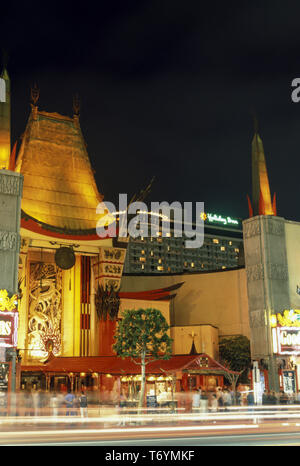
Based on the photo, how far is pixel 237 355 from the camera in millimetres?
54906

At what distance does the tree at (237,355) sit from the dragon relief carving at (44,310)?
15297mm

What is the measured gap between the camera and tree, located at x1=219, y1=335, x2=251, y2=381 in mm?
55000

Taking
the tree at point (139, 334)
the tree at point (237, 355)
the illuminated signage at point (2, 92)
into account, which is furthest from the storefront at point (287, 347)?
the illuminated signage at point (2, 92)

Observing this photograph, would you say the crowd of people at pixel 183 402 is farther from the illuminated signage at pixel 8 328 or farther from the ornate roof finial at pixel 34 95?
the ornate roof finial at pixel 34 95

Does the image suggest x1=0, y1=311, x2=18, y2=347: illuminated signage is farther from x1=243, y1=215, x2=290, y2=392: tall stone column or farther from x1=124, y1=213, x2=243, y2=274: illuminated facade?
x1=124, y1=213, x2=243, y2=274: illuminated facade

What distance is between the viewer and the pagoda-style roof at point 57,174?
54.2m

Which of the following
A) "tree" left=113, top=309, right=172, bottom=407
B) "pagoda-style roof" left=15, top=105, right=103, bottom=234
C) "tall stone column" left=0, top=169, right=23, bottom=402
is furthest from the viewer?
"pagoda-style roof" left=15, top=105, right=103, bottom=234

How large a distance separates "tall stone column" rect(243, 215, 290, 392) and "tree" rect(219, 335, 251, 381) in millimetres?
15269

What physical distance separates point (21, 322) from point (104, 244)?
32.4 ft

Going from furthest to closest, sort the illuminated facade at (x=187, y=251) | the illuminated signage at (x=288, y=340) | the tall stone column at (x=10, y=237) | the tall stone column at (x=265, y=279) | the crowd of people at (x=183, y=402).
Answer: the illuminated facade at (x=187, y=251) < the tall stone column at (x=265, y=279) < the illuminated signage at (x=288, y=340) < the tall stone column at (x=10, y=237) < the crowd of people at (x=183, y=402)

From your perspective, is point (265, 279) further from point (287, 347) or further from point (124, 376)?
point (124, 376)

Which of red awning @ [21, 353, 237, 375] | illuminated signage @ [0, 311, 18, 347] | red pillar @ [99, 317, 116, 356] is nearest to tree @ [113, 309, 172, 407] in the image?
red awning @ [21, 353, 237, 375]
